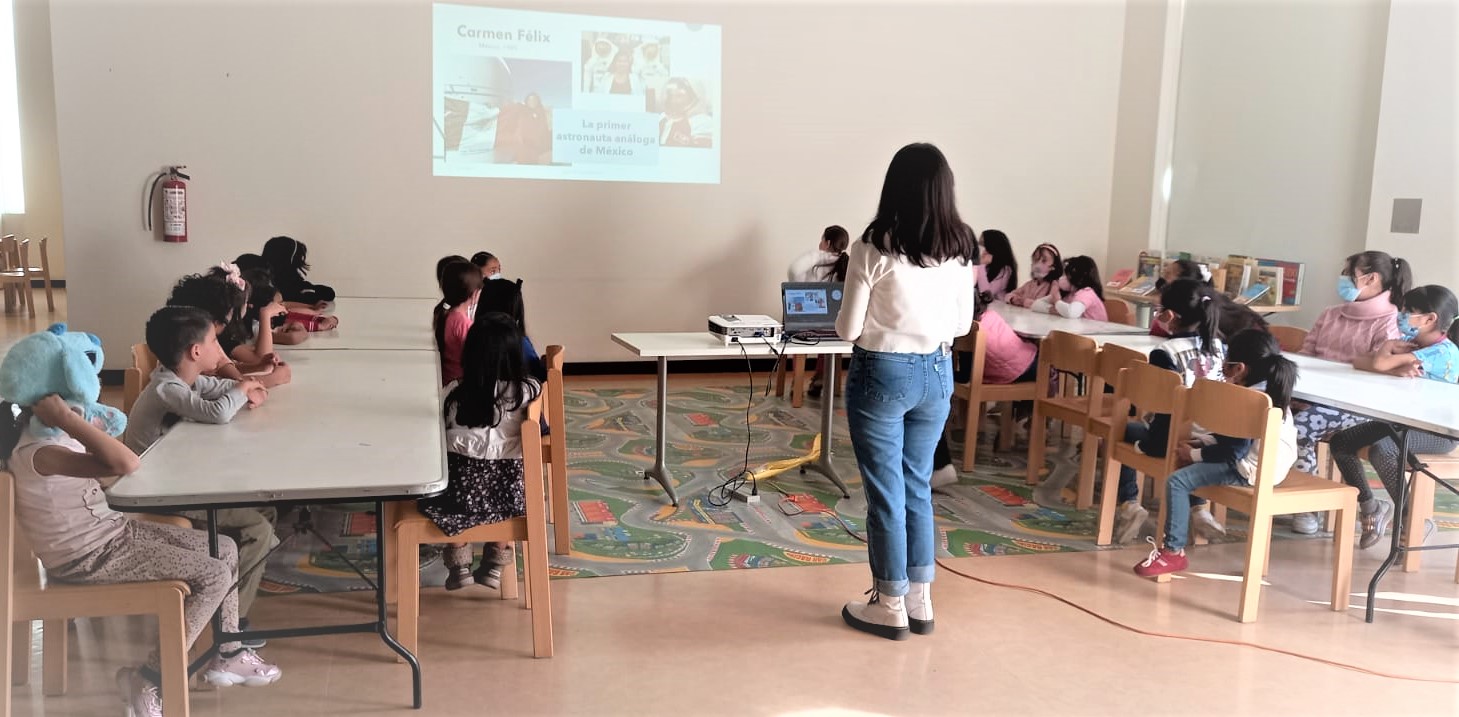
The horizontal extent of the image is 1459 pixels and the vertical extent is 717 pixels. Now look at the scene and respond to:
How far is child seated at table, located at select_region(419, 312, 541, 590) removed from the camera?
2775 mm

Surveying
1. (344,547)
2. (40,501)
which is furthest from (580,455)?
(40,501)

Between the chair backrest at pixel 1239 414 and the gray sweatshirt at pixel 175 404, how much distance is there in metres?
2.84

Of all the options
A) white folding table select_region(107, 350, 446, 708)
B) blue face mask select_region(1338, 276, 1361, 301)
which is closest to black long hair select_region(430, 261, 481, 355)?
white folding table select_region(107, 350, 446, 708)

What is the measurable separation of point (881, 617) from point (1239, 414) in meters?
1.27

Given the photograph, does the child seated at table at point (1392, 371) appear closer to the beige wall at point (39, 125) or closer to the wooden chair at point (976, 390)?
the wooden chair at point (976, 390)

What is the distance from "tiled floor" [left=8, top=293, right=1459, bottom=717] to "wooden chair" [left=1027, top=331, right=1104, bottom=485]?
993 mm

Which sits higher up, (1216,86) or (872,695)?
(1216,86)

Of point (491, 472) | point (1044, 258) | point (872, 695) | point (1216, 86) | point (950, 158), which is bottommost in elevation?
point (872, 695)

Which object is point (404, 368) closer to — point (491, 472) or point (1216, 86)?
point (491, 472)

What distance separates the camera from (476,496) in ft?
9.02

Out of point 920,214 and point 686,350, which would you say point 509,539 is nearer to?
point 920,214

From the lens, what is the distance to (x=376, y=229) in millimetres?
6387

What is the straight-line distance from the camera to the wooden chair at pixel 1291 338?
15.4 feet

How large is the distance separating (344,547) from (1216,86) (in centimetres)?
613
